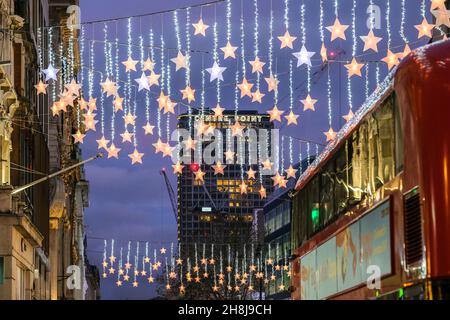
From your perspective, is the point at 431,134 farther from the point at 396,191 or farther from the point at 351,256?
the point at 351,256

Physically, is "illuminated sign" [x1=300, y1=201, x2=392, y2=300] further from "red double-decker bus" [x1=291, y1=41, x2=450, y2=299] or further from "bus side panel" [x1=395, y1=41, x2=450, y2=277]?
"bus side panel" [x1=395, y1=41, x2=450, y2=277]

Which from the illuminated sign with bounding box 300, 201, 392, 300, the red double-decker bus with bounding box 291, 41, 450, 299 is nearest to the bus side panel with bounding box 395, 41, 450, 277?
the red double-decker bus with bounding box 291, 41, 450, 299

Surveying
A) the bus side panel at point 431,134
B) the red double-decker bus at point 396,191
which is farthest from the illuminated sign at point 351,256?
the bus side panel at point 431,134

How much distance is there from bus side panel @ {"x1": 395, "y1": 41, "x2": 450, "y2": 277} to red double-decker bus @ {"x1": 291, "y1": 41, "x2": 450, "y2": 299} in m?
0.01

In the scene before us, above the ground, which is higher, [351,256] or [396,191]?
Result: [396,191]

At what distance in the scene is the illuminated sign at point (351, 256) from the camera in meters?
15.5

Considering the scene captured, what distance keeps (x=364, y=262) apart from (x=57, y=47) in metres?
49.0

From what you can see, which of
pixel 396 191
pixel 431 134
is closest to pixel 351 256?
pixel 396 191

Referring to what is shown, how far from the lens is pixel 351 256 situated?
17609 millimetres

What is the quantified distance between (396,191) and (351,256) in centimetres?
294

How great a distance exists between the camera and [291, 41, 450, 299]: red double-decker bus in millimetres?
13617

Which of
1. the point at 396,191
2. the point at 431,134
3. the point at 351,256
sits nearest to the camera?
the point at 431,134

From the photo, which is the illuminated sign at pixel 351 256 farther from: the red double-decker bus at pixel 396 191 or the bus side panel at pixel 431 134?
the bus side panel at pixel 431 134
